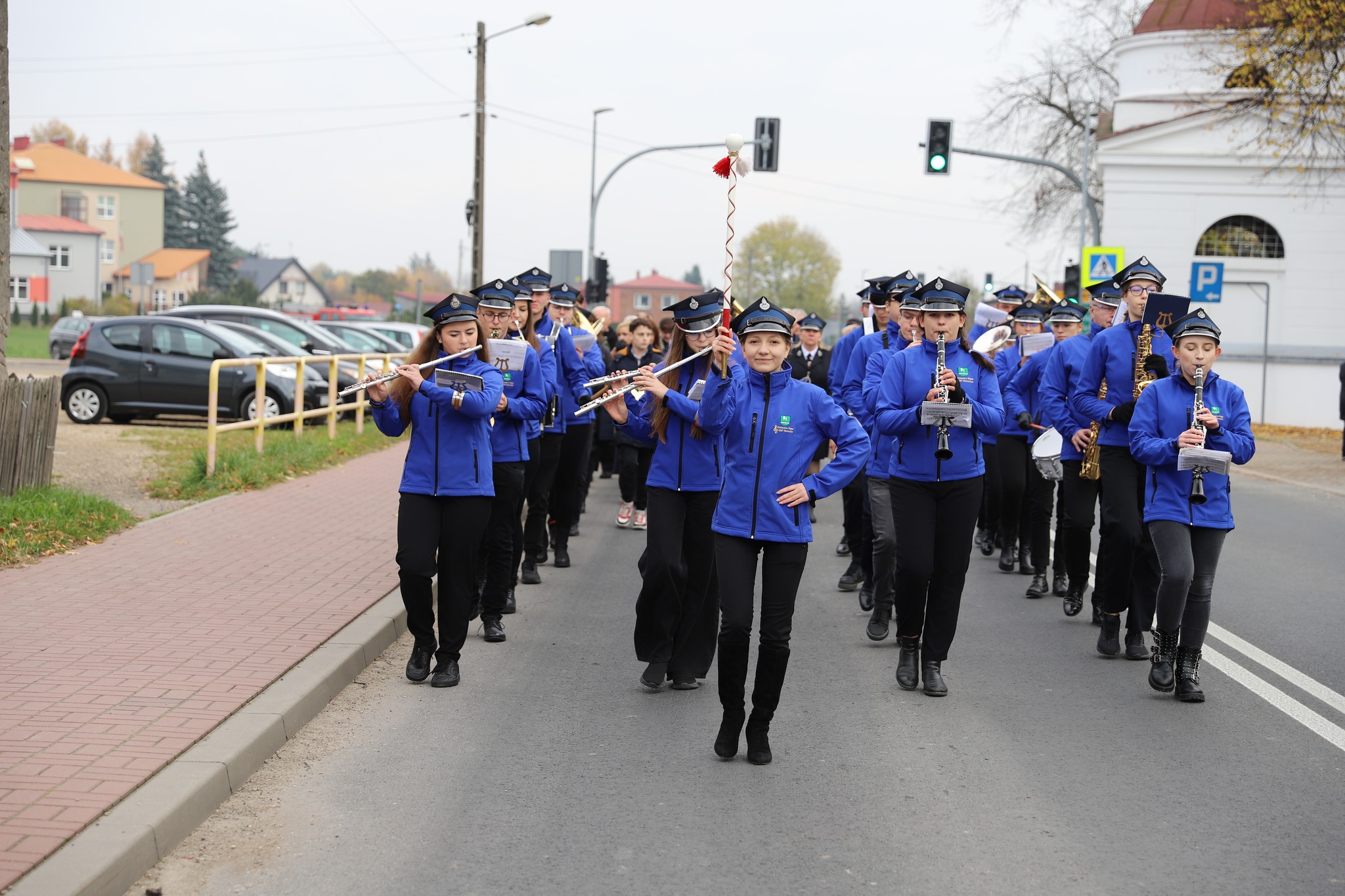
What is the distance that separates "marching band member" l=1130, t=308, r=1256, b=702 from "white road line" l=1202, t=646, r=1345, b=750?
0.40 metres

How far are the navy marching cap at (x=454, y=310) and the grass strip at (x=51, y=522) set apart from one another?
13.6 ft

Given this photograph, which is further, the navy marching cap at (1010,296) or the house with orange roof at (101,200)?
the house with orange roof at (101,200)

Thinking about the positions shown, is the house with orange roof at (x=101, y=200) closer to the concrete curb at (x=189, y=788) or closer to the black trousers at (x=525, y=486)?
the black trousers at (x=525, y=486)

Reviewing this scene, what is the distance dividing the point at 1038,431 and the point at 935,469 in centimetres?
379

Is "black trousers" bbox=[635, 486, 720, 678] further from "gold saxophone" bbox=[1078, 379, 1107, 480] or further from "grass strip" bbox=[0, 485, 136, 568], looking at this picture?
"grass strip" bbox=[0, 485, 136, 568]

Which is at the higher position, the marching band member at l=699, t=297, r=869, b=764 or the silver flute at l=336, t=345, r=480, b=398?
the silver flute at l=336, t=345, r=480, b=398

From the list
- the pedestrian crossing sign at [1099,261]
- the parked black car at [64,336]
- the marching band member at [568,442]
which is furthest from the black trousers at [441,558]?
the parked black car at [64,336]

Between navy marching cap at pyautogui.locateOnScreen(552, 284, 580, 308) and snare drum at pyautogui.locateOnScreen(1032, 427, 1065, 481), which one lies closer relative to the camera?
snare drum at pyautogui.locateOnScreen(1032, 427, 1065, 481)

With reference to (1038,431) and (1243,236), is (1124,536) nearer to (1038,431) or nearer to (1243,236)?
(1038,431)

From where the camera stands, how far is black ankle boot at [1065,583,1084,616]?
905 centimetres

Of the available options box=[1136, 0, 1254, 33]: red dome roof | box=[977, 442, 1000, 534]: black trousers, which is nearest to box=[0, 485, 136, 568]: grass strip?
box=[977, 442, 1000, 534]: black trousers

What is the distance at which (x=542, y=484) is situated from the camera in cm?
979

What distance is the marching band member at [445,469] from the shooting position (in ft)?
21.8

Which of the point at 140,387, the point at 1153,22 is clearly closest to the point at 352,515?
the point at 140,387
